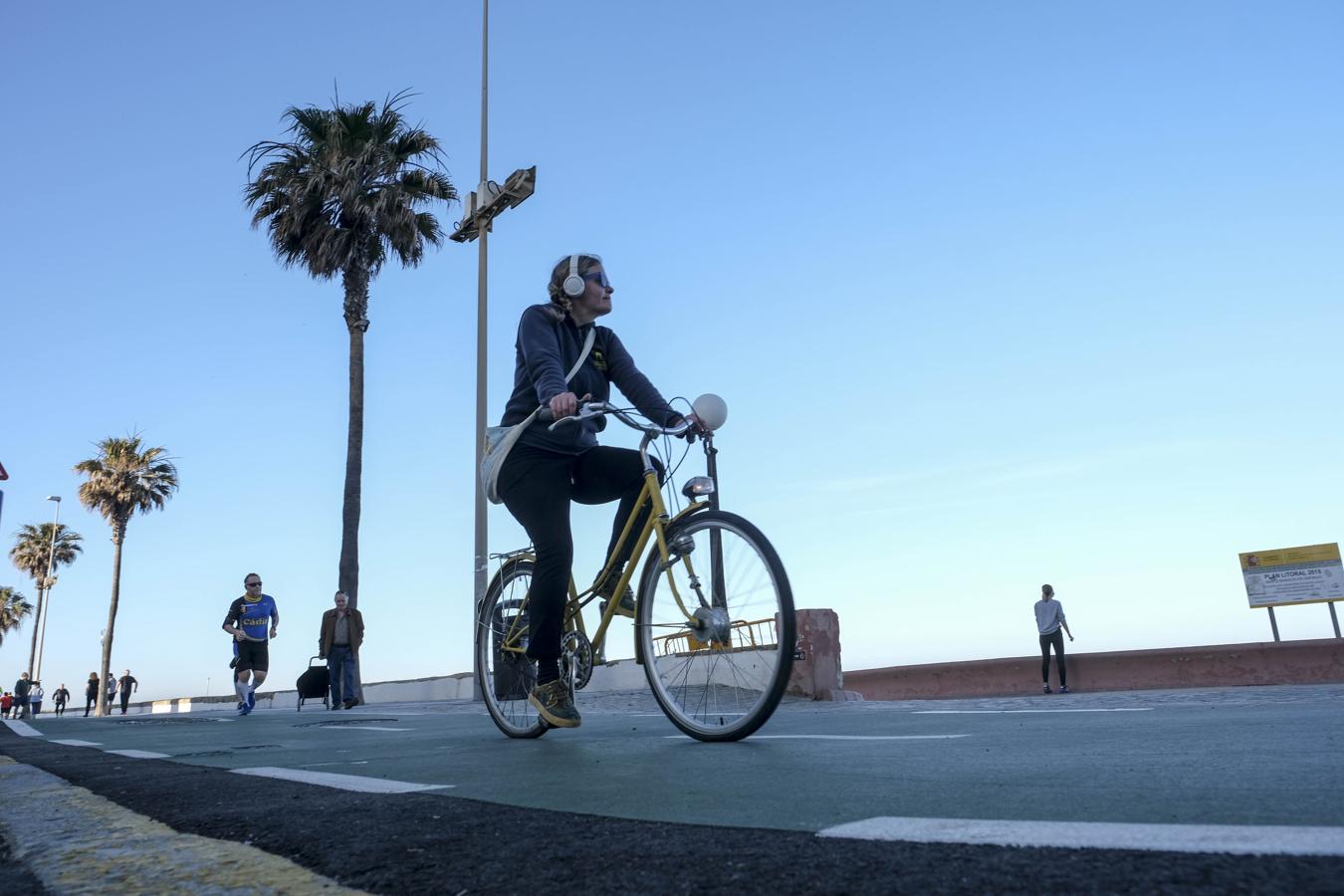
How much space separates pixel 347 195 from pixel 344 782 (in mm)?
22547

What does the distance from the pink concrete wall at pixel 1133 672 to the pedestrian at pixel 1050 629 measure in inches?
20.5

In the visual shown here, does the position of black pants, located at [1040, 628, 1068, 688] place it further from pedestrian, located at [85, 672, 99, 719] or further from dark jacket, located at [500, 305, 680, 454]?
pedestrian, located at [85, 672, 99, 719]

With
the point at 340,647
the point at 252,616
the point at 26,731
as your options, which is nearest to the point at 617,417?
the point at 26,731

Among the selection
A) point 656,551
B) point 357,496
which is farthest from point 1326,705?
point 357,496

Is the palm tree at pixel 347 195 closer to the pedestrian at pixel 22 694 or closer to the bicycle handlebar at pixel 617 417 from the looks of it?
the bicycle handlebar at pixel 617 417

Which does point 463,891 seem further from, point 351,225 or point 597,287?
point 351,225

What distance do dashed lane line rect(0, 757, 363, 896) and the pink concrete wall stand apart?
14.4 metres

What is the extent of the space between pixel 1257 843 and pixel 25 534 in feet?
215

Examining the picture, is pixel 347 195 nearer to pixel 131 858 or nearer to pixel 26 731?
pixel 26 731

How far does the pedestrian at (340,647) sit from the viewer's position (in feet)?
49.7

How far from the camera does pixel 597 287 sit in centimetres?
454

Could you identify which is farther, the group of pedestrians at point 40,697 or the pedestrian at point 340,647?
the group of pedestrians at point 40,697

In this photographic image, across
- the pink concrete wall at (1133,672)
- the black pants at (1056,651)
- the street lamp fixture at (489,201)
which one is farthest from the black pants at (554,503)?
the street lamp fixture at (489,201)

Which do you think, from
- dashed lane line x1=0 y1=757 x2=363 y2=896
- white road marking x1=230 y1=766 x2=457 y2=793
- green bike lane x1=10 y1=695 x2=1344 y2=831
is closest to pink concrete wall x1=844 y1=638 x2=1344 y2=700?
green bike lane x1=10 y1=695 x2=1344 y2=831
